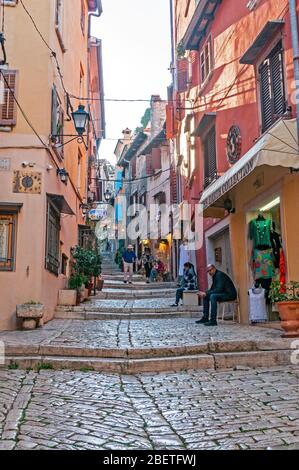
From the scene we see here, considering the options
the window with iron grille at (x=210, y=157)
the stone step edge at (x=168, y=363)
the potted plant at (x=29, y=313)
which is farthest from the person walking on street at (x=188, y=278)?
the stone step edge at (x=168, y=363)

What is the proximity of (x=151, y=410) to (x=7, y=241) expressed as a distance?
724 cm

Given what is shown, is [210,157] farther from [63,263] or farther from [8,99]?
[8,99]

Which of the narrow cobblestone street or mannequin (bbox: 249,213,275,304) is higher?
mannequin (bbox: 249,213,275,304)

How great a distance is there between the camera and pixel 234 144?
12781 millimetres

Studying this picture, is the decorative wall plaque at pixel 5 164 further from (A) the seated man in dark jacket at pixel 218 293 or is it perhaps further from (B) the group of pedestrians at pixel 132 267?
(B) the group of pedestrians at pixel 132 267

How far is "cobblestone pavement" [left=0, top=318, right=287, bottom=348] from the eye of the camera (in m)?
9.27

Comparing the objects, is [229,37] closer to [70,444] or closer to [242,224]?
[242,224]

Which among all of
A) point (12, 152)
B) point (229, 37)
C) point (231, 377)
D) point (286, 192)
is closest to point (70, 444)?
point (231, 377)

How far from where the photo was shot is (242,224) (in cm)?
1236

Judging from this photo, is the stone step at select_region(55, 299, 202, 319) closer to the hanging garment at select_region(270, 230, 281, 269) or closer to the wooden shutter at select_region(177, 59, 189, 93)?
the hanging garment at select_region(270, 230, 281, 269)

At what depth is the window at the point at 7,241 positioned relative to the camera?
12.0 meters

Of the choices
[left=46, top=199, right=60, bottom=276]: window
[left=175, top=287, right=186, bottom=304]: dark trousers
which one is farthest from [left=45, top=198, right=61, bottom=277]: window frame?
[left=175, top=287, right=186, bottom=304]: dark trousers

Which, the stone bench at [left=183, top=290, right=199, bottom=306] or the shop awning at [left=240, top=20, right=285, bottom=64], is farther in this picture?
the stone bench at [left=183, top=290, right=199, bottom=306]

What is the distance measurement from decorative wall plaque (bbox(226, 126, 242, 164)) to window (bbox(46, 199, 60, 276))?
4.37 metres
